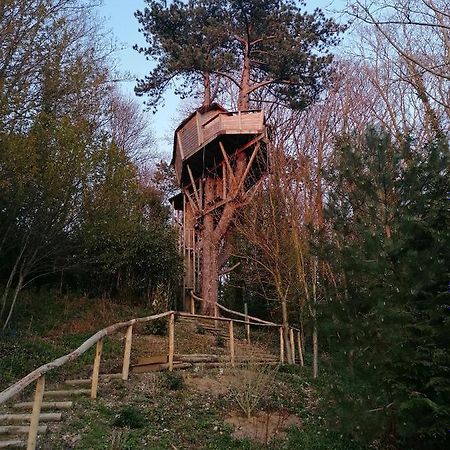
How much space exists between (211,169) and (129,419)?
45.0 feet

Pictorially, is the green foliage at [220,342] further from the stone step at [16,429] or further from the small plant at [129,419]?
the stone step at [16,429]

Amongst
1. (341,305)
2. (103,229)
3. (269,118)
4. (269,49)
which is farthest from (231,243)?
(341,305)

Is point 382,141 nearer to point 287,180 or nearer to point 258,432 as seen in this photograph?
point 258,432

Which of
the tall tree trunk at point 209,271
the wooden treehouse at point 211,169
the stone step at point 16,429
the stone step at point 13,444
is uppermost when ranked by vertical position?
the wooden treehouse at point 211,169

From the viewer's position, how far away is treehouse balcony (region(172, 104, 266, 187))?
17.6 m

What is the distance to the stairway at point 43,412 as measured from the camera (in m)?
5.65

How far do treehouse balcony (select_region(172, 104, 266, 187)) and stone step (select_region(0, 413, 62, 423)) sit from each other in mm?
12151

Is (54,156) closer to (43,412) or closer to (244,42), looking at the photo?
(43,412)

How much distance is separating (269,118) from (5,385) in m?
11.9

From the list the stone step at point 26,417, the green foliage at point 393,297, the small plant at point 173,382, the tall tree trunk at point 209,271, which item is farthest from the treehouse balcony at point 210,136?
the stone step at point 26,417

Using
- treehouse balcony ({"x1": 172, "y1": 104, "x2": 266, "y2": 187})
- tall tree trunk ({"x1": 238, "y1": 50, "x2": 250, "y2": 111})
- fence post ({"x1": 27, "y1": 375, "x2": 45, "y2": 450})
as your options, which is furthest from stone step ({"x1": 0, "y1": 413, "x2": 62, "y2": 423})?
tall tree trunk ({"x1": 238, "y1": 50, "x2": 250, "y2": 111})

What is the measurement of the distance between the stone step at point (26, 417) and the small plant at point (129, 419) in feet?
2.27

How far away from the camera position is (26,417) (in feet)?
19.9

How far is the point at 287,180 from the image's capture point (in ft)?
41.2
